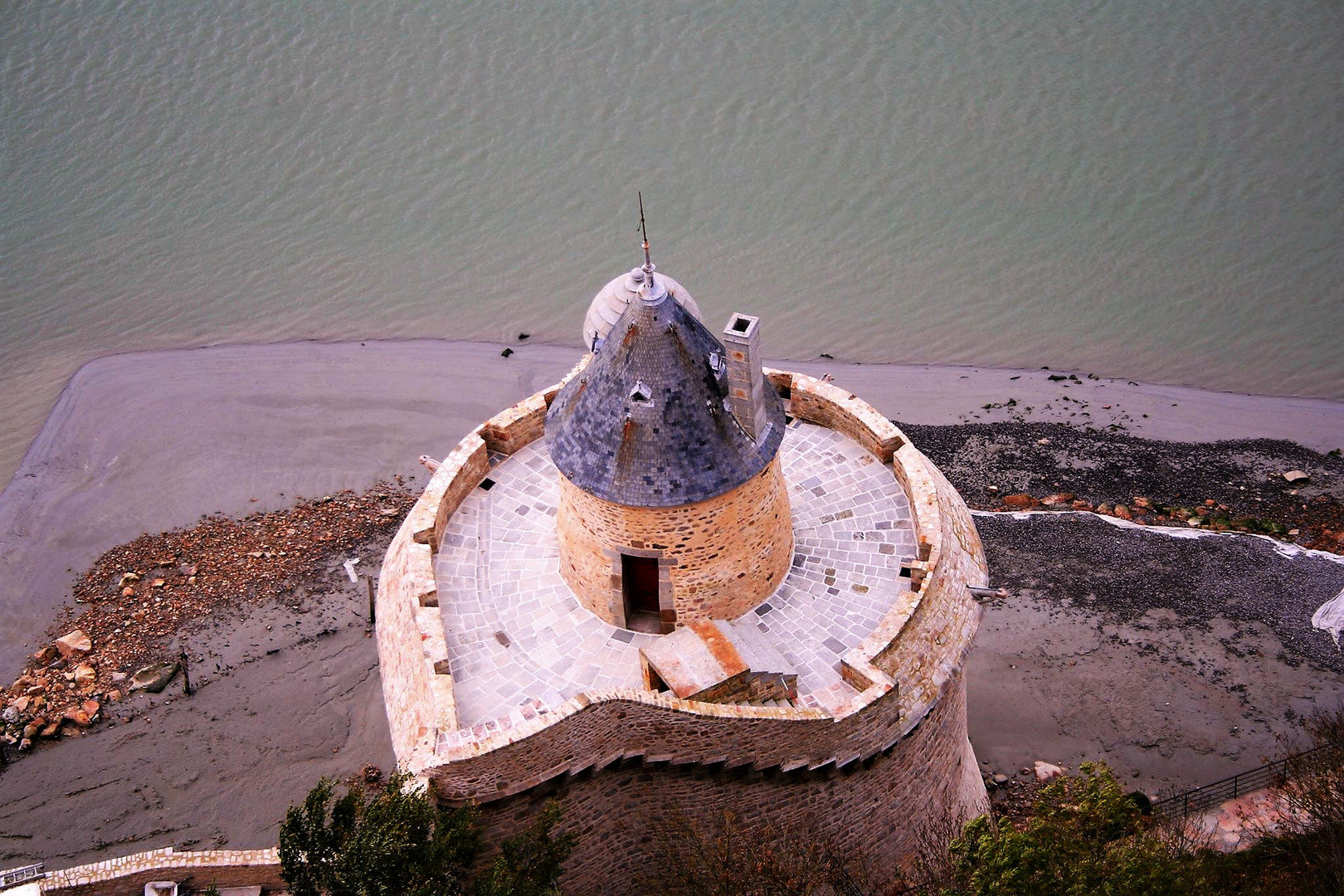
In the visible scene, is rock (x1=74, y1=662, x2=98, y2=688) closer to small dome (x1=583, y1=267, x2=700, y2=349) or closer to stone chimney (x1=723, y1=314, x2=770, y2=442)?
small dome (x1=583, y1=267, x2=700, y2=349)

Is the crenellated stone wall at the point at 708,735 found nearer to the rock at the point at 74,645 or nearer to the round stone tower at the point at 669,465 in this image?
the round stone tower at the point at 669,465

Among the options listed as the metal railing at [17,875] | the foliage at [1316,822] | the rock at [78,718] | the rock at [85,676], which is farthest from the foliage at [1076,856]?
the rock at [85,676]

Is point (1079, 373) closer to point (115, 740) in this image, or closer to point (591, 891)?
point (591, 891)

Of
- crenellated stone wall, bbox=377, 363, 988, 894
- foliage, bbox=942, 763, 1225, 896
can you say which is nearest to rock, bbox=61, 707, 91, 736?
crenellated stone wall, bbox=377, 363, 988, 894

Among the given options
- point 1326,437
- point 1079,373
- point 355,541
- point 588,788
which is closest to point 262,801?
point 355,541

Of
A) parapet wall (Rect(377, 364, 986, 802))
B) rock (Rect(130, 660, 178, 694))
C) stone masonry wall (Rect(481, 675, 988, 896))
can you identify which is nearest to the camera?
parapet wall (Rect(377, 364, 986, 802))

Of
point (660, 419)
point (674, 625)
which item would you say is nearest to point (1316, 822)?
point (674, 625)
